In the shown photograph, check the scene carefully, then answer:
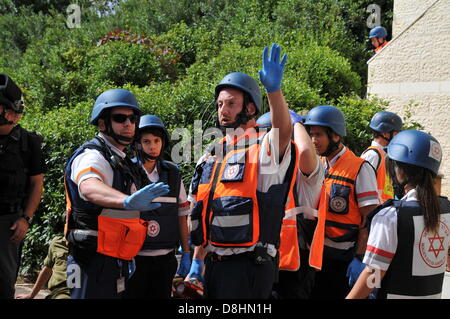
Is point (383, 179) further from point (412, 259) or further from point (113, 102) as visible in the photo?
point (113, 102)

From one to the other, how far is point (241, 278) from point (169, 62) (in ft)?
29.3

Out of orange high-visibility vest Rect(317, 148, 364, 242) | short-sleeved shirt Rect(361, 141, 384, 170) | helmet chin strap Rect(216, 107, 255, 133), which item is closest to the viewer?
helmet chin strap Rect(216, 107, 255, 133)

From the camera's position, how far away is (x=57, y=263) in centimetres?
491

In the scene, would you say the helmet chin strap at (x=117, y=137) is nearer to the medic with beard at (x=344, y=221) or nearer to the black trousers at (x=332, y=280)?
the medic with beard at (x=344, y=221)

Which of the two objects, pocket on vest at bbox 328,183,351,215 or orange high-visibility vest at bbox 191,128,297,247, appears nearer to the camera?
orange high-visibility vest at bbox 191,128,297,247

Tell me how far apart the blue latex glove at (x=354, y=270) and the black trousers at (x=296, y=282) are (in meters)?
0.30

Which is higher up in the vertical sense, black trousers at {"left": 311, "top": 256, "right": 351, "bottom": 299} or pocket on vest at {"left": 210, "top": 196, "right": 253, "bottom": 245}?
pocket on vest at {"left": 210, "top": 196, "right": 253, "bottom": 245}

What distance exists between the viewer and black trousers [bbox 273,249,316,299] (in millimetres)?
3936

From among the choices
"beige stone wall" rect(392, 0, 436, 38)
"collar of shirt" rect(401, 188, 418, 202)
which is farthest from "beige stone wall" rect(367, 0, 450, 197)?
"collar of shirt" rect(401, 188, 418, 202)

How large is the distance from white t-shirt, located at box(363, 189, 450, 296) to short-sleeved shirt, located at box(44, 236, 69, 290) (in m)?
3.11

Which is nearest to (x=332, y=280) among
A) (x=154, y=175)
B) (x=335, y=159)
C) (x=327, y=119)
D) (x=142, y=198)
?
(x=335, y=159)

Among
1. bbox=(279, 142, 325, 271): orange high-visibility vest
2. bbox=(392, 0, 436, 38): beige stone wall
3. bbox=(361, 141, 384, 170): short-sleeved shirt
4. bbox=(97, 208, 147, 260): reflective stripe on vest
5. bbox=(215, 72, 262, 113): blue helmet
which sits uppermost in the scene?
bbox=(392, 0, 436, 38): beige stone wall

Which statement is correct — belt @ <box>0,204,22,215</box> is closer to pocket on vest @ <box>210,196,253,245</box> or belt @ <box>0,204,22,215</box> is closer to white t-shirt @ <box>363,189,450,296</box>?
pocket on vest @ <box>210,196,253,245</box>

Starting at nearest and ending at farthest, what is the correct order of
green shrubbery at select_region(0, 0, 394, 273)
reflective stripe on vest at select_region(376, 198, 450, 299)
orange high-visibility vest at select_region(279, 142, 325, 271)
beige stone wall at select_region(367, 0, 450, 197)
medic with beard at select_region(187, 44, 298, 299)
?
reflective stripe on vest at select_region(376, 198, 450, 299), medic with beard at select_region(187, 44, 298, 299), orange high-visibility vest at select_region(279, 142, 325, 271), green shrubbery at select_region(0, 0, 394, 273), beige stone wall at select_region(367, 0, 450, 197)
